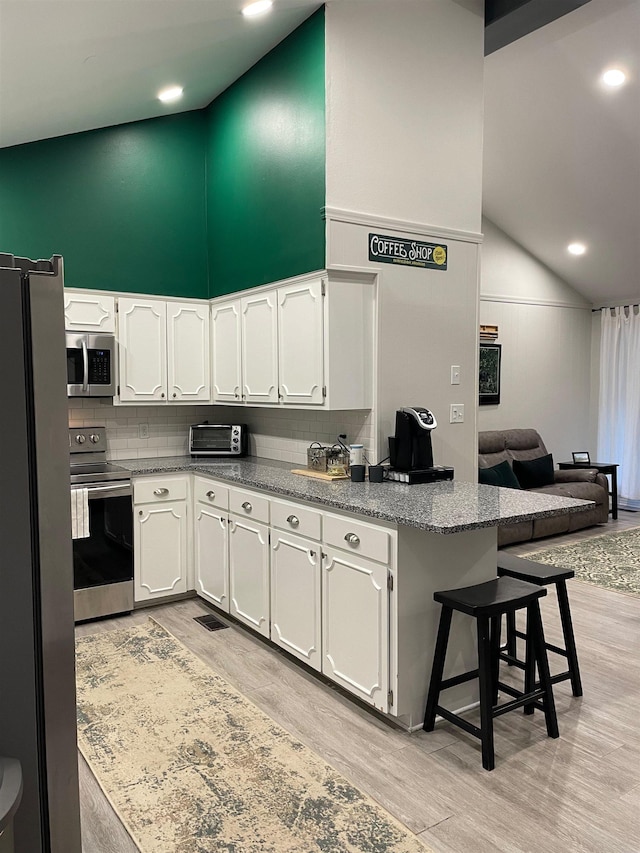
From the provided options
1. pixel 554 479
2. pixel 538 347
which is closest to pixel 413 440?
pixel 554 479

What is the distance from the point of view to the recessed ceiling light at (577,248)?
7501mm

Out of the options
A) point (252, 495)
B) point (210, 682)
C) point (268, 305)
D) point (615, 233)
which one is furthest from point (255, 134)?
point (615, 233)

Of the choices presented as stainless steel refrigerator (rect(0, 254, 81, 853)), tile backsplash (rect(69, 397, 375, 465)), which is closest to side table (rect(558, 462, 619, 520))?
tile backsplash (rect(69, 397, 375, 465))

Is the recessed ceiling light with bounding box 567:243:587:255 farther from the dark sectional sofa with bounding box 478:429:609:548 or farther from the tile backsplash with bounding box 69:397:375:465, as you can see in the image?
the tile backsplash with bounding box 69:397:375:465

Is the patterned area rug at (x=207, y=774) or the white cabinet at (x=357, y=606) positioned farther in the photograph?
the white cabinet at (x=357, y=606)

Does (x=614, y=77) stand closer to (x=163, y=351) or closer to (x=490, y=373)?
(x=490, y=373)

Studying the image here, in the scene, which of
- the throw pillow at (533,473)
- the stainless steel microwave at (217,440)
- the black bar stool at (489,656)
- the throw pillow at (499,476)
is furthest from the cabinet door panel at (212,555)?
the throw pillow at (533,473)

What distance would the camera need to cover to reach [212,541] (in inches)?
172

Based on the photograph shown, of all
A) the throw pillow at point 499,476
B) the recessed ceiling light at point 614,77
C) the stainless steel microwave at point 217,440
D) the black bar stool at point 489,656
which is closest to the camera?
the black bar stool at point 489,656

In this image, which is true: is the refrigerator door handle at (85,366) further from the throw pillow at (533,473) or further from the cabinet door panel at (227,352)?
the throw pillow at (533,473)

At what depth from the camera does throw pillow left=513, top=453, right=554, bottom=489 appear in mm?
7035

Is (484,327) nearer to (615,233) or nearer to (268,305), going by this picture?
(615,233)

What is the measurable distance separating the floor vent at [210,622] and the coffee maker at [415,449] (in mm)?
1491

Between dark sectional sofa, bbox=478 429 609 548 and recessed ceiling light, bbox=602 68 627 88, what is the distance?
11.2 ft
